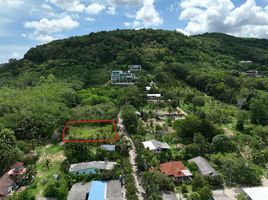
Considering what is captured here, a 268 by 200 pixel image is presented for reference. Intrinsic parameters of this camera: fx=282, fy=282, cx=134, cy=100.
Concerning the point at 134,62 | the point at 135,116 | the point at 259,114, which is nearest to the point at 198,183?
the point at 135,116

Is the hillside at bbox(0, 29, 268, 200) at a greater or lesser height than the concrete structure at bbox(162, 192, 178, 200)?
greater

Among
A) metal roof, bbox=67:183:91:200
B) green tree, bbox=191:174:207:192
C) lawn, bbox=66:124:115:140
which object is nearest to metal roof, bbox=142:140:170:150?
lawn, bbox=66:124:115:140

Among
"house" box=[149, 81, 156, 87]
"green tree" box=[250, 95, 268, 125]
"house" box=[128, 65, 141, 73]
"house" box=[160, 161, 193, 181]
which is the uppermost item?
"house" box=[128, 65, 141, 73]

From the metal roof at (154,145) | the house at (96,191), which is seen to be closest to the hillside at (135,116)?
the metal roof at (154,145)

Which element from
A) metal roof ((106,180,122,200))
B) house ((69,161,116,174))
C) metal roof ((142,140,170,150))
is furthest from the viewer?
metal roof ((142,140,170,150))

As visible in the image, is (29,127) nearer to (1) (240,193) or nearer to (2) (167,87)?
(1) (240,193)

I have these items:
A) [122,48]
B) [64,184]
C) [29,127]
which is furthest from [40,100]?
[122,48]

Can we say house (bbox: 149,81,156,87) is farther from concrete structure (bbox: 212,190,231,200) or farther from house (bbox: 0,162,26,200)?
concrete structure (bbox: 212,190,231,200)

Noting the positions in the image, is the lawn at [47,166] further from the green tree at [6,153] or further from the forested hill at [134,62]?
the forested hill at [134,62]

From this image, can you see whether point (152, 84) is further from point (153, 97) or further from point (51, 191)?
point (51, 191)
